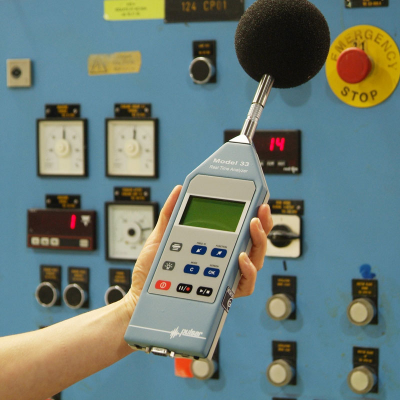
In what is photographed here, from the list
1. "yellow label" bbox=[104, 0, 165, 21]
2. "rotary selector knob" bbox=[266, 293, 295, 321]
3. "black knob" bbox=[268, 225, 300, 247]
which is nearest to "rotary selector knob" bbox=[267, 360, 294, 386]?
"rotary selector knob" bbox=[266, 293, 295, 321]

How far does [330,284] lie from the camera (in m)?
1.46

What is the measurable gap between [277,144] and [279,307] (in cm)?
39

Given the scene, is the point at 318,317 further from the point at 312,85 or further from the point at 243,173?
the point at 243,173

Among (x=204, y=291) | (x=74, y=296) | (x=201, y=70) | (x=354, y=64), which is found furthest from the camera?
(x=74, y=296)

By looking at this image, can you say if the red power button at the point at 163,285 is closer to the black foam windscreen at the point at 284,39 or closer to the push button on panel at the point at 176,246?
the push button on panel at the point at 176,246

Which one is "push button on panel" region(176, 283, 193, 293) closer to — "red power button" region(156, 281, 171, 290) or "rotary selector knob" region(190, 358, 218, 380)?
"red power button" region(156, 281, 171, 290)

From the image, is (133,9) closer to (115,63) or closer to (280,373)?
(115,63)

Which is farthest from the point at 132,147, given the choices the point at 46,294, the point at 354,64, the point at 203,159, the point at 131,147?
the point at 354,64

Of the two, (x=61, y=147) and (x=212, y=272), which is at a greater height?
(x=61, y=147)

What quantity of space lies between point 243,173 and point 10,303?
42.3 inches

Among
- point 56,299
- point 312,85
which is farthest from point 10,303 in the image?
A: point 312,85

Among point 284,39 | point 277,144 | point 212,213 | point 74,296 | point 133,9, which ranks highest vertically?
point 133,9

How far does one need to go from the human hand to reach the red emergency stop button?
65cm

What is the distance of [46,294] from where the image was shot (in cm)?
164
